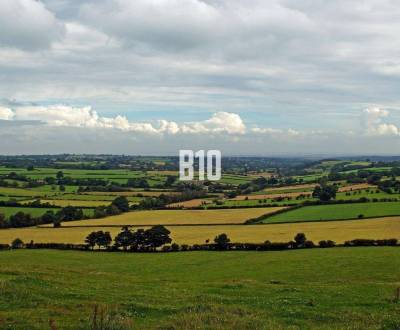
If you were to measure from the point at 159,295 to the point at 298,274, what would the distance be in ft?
58.5

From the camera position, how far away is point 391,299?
19.2 meters

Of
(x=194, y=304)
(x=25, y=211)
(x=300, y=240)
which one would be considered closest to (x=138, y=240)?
(x=300, y=240)

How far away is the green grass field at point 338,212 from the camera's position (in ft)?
241

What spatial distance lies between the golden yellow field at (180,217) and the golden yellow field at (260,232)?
526 cm

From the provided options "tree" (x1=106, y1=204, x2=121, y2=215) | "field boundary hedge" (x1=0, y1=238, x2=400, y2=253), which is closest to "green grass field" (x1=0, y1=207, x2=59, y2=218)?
"tree" (x1=106, y1=204, x2=121, y2=215)

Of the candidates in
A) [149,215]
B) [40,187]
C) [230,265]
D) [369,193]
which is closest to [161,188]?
[40,187]

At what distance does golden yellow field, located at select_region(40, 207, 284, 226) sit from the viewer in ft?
249

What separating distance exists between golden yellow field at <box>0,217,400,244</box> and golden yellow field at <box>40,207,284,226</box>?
17.2 ft

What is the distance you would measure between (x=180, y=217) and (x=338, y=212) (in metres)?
27.7

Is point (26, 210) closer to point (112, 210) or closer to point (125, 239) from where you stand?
point (112, 210)

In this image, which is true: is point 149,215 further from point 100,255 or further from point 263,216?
point 100,255

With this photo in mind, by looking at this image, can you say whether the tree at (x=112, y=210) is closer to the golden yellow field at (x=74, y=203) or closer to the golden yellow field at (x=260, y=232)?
the golden yellow field at (x=74, y=203)

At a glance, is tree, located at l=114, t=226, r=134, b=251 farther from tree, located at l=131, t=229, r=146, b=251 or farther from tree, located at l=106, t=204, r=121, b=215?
tree, located at l=106, t=204, r=121, b=215

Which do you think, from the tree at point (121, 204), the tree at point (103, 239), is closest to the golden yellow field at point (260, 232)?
the tree at point (103, 239)
